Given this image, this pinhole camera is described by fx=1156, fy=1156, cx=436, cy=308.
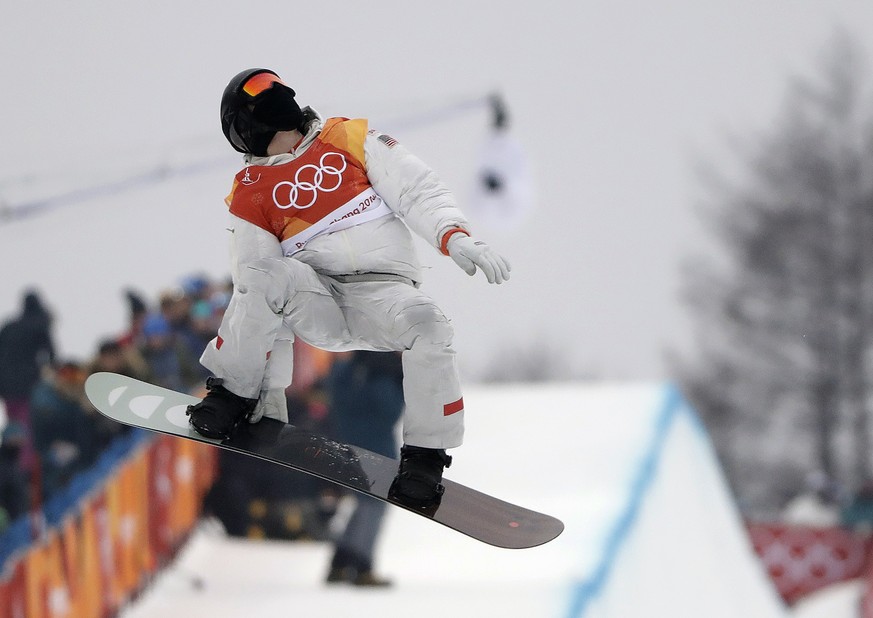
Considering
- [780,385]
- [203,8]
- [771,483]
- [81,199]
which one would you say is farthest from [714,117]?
[203,8]

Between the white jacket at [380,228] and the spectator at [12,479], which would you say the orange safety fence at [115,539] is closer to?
the spectator at [12,479]

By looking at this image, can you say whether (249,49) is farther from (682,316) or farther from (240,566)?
(682,316)

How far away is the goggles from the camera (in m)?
2.27

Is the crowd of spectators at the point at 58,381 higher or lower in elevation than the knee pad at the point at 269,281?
lower

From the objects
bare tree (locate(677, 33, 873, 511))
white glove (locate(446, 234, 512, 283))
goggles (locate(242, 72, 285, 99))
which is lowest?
bare tree (locate(677, 33, 873, 511))

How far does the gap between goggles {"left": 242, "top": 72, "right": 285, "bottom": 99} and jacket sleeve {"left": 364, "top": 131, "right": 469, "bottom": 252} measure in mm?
266

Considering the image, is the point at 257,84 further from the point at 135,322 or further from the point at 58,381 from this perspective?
the point at 135,322

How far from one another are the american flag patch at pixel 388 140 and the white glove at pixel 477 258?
1.01 ft

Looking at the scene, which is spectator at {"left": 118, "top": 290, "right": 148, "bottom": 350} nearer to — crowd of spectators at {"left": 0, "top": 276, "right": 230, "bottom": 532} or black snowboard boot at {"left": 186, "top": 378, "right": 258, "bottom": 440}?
crowd of spectators at {"left": 0, "top": 276, "right": 230, "bottom": 532}

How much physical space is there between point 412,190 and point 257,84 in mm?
380

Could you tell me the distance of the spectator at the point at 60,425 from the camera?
5.02m

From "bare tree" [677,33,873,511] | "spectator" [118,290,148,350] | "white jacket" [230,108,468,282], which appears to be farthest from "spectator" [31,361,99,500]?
"bare tree" [677,33,873,511]

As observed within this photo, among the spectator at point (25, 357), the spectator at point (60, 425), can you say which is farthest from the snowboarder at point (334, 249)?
the spectator at point (25, 357)

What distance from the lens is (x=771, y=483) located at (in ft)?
50.2
